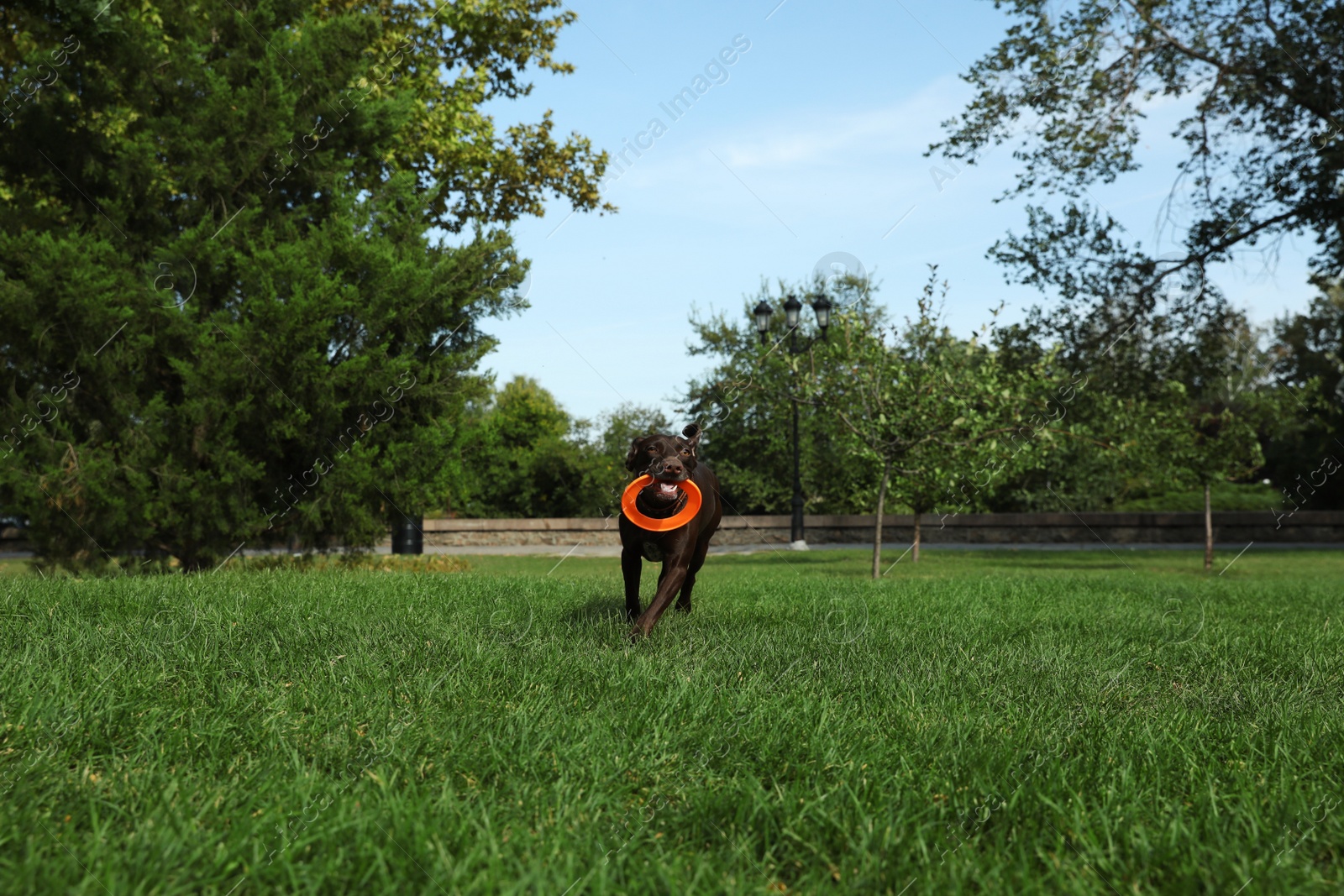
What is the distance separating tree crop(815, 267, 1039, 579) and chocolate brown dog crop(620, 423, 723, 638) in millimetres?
8231

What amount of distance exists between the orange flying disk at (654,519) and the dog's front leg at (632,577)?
318 mm

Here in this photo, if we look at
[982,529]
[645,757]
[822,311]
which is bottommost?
[982,529]

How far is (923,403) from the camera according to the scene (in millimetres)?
13234

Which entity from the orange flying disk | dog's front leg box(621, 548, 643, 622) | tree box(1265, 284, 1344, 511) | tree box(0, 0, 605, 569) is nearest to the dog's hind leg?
dog's front leg box(621, 548, 643, 622)

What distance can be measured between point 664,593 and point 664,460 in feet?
2.54

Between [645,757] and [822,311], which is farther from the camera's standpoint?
[822,311]

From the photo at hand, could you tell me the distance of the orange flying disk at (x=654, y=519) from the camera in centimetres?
522

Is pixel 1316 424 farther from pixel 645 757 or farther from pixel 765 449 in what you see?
pixel 645 757

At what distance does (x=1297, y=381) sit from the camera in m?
42.2

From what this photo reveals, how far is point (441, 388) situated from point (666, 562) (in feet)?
25.4

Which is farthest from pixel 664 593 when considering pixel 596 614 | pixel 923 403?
pixel 923 403

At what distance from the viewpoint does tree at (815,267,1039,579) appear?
522 inches

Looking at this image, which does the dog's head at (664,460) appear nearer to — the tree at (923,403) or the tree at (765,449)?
the tree at (923,403)

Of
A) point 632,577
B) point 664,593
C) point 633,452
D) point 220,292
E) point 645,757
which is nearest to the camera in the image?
point 645,757
